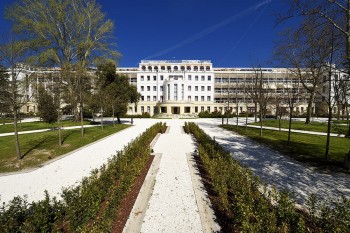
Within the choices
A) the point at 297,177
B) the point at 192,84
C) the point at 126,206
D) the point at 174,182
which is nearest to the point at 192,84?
the point at 192,84

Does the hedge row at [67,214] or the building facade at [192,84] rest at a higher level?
the building facade at [192,84]

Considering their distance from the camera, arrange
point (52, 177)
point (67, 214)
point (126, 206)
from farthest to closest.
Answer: point (52, 177) → point (126, 206) → point (67, 214)

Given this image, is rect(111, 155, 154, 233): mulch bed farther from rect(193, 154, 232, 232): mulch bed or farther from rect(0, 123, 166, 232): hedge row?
rect(193, 154, 232, 232): mulch bed

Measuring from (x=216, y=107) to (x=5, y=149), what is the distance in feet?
192

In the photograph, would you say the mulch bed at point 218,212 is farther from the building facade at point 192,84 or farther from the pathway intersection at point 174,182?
the building facade at point 192,84

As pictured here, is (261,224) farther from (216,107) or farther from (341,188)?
(216,107)

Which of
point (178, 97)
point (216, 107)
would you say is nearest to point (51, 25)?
point (178, 97)

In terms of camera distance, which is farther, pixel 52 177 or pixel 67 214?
pixel 52 177

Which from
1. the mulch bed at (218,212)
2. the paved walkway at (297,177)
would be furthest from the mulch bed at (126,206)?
the paved walkway at (297,177)

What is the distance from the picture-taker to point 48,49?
2820 centimetres

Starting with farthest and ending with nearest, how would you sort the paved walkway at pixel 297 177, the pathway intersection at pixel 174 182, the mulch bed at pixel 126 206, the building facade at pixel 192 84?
the building facade at pixel 192 84 < the paved walkway at pixel 297 177 < the pathway intersection at pixel 174 182 < the mulch bed at pixel 126 206

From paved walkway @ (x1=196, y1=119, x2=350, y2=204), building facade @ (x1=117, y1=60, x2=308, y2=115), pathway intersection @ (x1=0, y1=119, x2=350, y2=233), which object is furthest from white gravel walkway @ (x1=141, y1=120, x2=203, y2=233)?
building facade @ (x1=117, y1=60, x2=308, y2=115)

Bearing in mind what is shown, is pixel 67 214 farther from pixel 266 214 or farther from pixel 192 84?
pixel 192 84

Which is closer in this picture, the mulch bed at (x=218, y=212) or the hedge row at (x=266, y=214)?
the hedge row at (x=266, y=214)
